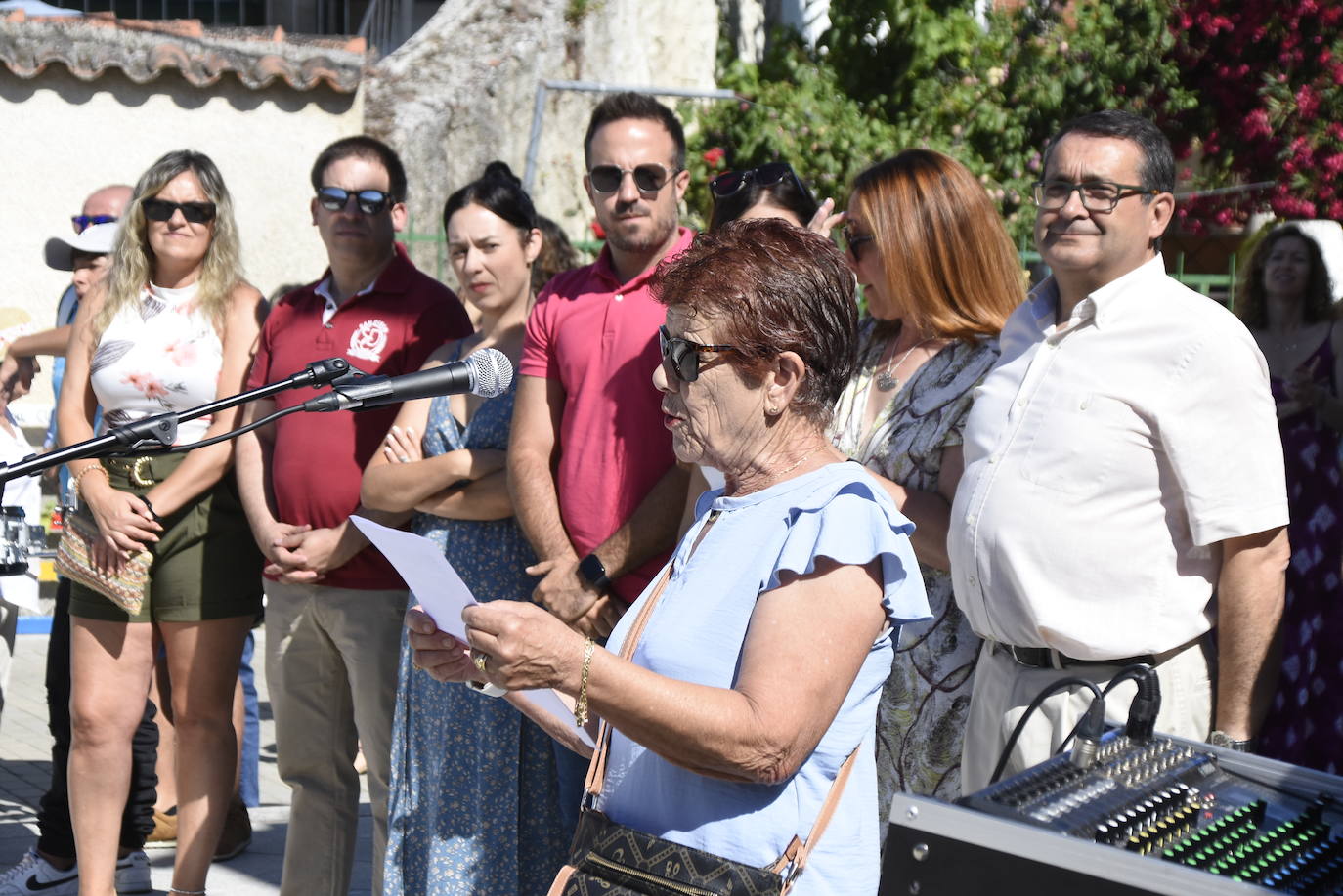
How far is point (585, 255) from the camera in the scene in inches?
313

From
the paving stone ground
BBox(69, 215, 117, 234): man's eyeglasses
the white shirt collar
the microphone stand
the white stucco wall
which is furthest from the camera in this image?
the white stucco wall

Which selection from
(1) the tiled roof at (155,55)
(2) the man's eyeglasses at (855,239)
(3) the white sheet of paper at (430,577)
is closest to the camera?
(3) the white sheet of paper at (430,577)

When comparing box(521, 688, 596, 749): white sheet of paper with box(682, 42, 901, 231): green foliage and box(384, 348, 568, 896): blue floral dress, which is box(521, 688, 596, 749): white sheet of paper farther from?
box(682, 42, 901, 231): green foliage

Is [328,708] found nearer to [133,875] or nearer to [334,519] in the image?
[334,519]

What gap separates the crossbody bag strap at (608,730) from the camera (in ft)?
7.22

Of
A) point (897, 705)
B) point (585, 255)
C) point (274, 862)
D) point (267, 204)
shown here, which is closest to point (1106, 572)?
point (897, 705)

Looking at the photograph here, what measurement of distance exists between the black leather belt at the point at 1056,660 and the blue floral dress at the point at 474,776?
1.40 meters

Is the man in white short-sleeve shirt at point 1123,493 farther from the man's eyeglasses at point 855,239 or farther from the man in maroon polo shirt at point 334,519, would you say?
the man in maroon polo shirt at point 334,519

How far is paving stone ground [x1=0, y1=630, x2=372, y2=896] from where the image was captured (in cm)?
477

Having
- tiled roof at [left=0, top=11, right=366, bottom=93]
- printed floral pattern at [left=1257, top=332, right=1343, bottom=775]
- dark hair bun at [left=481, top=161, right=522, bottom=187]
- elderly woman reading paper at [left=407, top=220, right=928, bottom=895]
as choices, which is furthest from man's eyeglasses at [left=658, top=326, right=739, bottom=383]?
tiled roof at [left=0, top=11, right=366, bottom=93]

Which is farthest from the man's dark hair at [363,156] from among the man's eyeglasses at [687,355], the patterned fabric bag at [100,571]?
the man's eyeglasses at [687,355]

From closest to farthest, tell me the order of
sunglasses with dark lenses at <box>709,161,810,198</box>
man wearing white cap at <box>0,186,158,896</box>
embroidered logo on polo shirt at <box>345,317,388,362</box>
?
sunglasses with dark lenses at <box>709,161,810,198</box>
embroidered logo on polo shirt at <box>345,317,388,362</box>
man wearing white cap at <box>0,186,158,896</box>

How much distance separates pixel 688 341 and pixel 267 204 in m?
7.65

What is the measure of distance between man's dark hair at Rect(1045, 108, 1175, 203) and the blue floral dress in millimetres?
1703
